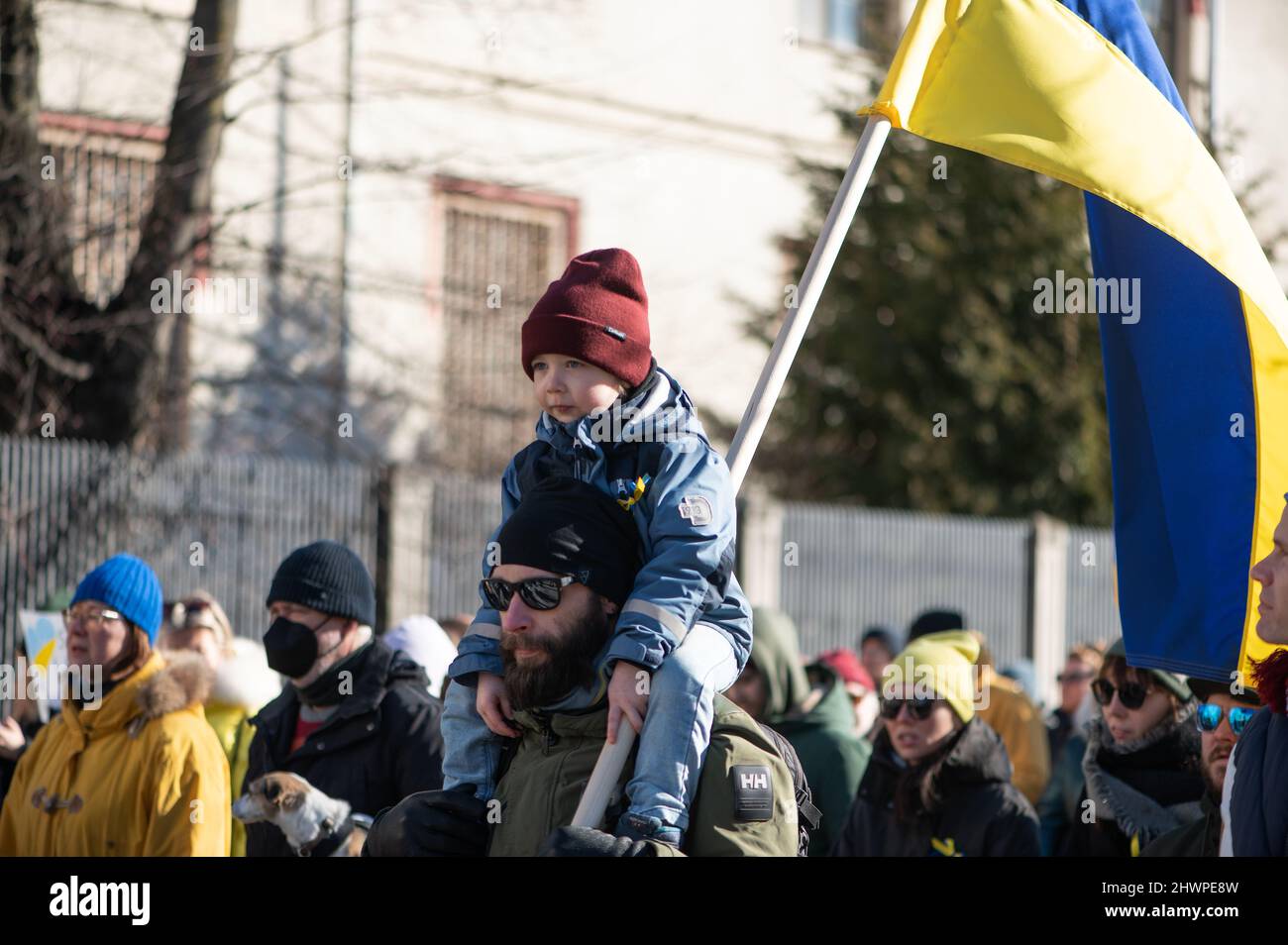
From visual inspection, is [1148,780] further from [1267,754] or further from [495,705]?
[495,705]

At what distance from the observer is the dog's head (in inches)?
189

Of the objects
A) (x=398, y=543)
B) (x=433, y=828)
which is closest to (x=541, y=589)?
(x=433, y=828)

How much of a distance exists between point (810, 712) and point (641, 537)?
3.97m

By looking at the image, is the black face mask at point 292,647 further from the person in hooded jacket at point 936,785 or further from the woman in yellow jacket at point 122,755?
the person in hooded jacket at point 936,785

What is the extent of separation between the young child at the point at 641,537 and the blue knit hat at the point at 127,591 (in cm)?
206

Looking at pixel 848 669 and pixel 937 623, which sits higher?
pixel 937 623

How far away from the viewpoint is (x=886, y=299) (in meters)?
20.9

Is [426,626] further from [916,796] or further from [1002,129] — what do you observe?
[1002,129]

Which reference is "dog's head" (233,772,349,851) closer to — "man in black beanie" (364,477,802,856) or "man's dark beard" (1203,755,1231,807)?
"man in black beanie" (364,477,802,856)

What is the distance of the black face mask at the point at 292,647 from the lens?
554 centimetres

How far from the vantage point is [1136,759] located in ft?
19.4

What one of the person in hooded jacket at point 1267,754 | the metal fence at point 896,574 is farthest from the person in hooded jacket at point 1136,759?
the metal fence at point 896,574

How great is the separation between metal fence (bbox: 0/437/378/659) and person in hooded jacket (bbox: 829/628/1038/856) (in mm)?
Answer: 6453

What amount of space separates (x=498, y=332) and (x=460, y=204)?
4.65ft
